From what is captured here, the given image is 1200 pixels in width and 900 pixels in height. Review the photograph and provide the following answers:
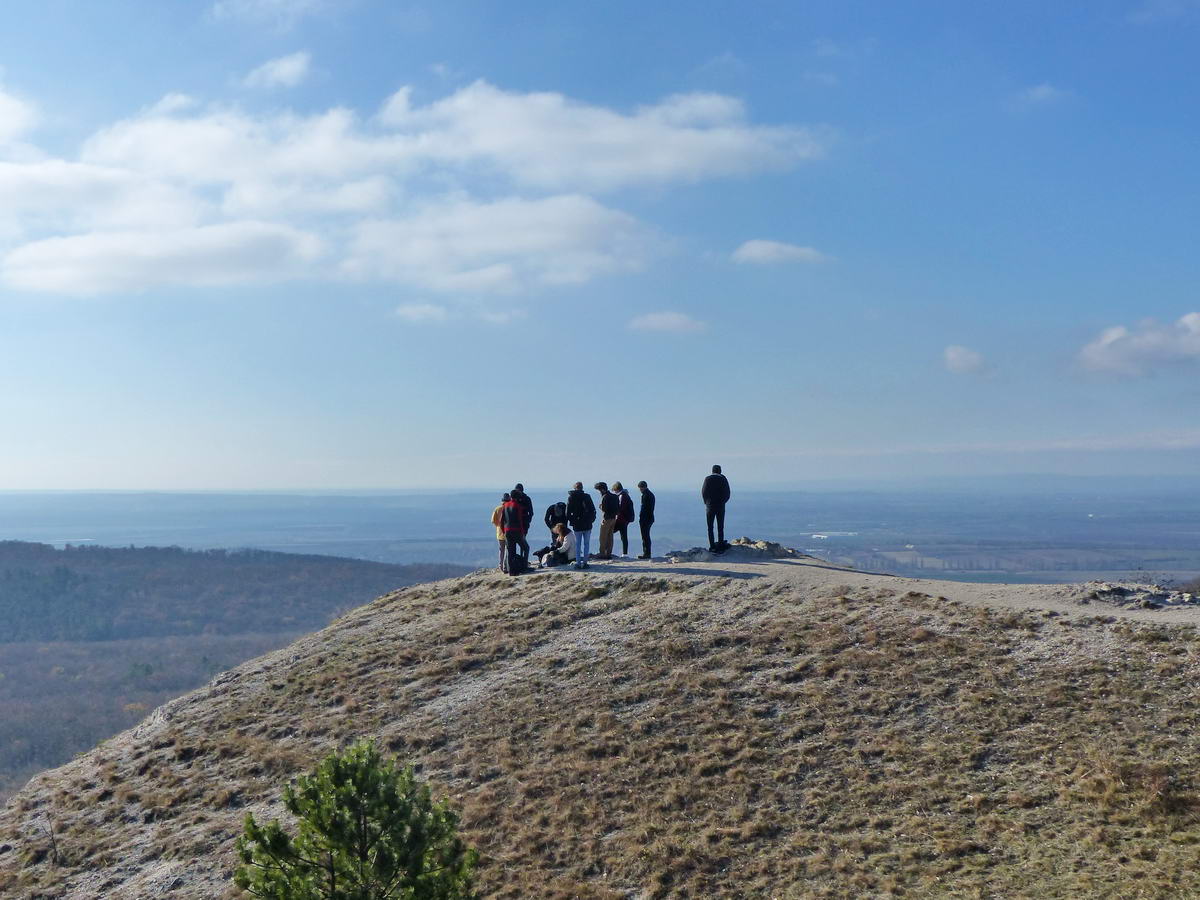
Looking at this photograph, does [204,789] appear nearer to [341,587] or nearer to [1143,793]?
[1143,793]

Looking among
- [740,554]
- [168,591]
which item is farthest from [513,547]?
[168,591]

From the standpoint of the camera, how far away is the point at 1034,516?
165 metres

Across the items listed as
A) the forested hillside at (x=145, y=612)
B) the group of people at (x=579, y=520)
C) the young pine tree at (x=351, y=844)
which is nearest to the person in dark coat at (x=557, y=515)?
the group of people at (x=579, y=520)

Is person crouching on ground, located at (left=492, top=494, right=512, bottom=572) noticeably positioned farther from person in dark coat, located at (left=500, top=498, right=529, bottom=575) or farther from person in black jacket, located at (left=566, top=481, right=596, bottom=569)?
person in black jacket, located at (left=566, top=481, right=596, bottom=569)

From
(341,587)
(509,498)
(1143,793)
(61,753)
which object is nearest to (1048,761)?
(1143,793)

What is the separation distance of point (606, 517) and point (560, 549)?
1468 mm

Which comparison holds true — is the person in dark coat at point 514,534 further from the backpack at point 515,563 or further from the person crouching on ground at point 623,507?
the person crouching on ground at point 623,507

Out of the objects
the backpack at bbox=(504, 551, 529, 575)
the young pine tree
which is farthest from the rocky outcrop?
the young pine tree

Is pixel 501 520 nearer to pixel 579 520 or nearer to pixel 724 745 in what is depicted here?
pixel 579 520

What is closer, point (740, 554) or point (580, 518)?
point (580, 518)

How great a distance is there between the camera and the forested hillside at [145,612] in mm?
77500

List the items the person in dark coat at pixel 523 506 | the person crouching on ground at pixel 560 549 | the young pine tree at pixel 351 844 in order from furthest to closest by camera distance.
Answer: the person crouching on ground at pixel 560 549 < the person in dark coat at pixel 523 506 < the young pine tree at pixel 351 844

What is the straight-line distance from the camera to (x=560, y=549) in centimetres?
2406

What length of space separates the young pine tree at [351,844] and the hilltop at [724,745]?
11.8ft
